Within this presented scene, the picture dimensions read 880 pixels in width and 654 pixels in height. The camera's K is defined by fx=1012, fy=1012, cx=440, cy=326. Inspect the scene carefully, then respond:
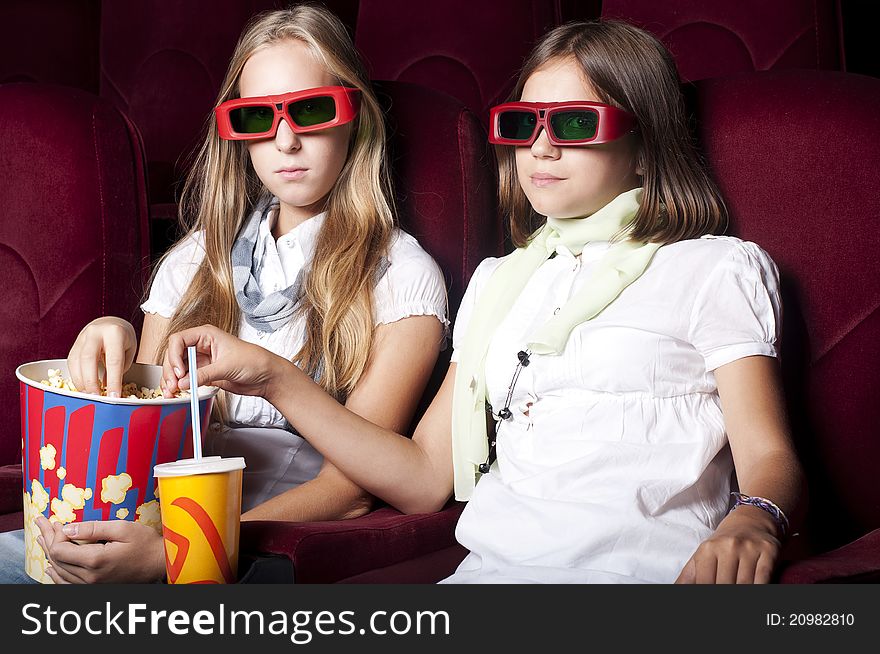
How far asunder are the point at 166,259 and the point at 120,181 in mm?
152

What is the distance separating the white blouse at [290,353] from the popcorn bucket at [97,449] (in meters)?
0.32

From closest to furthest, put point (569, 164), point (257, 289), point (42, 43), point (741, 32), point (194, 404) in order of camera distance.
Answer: point (194, 404) → point (569, 164) → point (257, 289) → point (741, 32) → point (42, 43)

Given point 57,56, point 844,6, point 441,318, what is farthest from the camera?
point 57,56

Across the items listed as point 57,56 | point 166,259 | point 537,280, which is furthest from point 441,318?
point 57,56

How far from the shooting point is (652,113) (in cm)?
121

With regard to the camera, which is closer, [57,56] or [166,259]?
[166,259]

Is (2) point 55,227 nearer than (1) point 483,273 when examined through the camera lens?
No

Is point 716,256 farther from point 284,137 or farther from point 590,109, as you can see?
point 284,137

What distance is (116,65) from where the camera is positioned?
2.71m

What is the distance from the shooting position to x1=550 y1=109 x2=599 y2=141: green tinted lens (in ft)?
3.86

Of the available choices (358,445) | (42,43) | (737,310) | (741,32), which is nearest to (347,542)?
(358,445)

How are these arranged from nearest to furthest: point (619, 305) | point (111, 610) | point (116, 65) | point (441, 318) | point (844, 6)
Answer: point (111, 610)
point (619, 305)
point (441, 318)
point (844, 6)
point (116, 65)

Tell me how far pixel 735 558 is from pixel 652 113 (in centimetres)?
56

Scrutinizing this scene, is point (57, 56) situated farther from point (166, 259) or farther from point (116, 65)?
point (166, 259)
